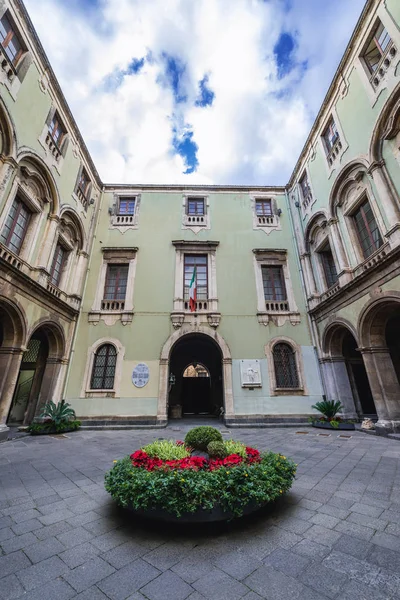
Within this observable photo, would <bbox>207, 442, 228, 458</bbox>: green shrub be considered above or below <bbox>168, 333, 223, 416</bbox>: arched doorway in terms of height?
below

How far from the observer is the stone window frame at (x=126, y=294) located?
1239 cm

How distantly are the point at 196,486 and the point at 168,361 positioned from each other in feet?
29.3

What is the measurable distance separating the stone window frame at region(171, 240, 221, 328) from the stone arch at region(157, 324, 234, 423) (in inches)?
16.6

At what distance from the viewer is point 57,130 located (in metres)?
11.9

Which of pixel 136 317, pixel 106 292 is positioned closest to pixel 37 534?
pixel 136 317

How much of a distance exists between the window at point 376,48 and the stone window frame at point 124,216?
12.1 m

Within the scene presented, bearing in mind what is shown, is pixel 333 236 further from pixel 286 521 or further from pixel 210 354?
pixel 286 521

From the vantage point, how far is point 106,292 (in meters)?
13.3

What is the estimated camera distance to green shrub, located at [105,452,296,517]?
2.91 metres

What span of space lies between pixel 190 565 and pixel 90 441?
6.89 m

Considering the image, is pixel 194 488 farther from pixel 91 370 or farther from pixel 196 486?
pixel 91 370

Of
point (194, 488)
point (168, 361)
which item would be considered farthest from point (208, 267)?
point (194, 488)

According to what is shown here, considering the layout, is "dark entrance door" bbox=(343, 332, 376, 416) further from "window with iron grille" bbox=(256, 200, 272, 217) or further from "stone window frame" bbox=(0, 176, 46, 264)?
"stone window frame" bbox=(0, 176, 46, 264)

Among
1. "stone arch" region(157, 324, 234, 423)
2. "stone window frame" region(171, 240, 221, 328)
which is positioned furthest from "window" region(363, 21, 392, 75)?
"stone arch" region(157, 324, 234, 423)
